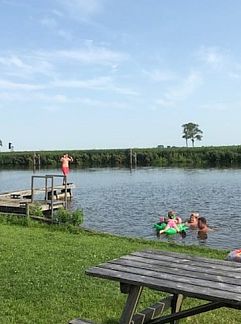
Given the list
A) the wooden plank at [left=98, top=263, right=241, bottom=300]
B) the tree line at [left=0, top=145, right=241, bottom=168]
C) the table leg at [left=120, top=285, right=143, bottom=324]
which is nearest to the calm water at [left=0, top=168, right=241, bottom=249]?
the table leg at [left=120, top=285, right=143, bottom=324]

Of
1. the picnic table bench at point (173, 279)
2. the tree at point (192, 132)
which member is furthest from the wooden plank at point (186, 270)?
the tree at point (192, 132)

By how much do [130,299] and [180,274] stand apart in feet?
1.98

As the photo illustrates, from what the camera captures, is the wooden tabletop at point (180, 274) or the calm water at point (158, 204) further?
the calm water at point (158, 204)

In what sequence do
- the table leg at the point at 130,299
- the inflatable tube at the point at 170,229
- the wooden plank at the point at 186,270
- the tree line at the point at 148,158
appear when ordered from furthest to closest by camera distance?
the tree line at the point at 148,158, the inflatable tube at the point at 170,229, the table leg at the point at 130,299, the wooden plank at the point at 186,270

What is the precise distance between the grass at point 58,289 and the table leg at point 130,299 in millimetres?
1543

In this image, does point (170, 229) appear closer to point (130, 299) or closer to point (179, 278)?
point (130, 299)

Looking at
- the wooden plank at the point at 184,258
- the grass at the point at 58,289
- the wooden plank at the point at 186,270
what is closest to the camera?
the wooden plank at the point at 186,270

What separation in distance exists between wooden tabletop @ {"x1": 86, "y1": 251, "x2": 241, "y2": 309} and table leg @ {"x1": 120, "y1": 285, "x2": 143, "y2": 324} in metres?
0.19

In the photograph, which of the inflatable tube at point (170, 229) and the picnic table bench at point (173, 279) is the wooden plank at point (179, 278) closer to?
the picnic table bench at point (173, 279)

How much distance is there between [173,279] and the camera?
458cm

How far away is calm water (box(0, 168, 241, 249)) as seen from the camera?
69.9 ft

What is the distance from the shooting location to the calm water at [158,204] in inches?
839

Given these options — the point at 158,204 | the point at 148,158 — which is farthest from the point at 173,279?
the point at 148,158

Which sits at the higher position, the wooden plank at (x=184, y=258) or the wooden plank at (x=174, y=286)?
the wooden plank at (x=184, y=258)
